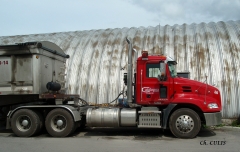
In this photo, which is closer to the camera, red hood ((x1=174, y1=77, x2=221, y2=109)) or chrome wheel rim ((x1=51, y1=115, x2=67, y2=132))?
red hood ((x1=174, y1=77, x2=221, y2=109))

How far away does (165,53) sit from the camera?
44.5ft

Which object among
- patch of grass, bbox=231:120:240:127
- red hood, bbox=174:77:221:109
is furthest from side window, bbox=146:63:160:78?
patch of grass, bbox=231:120:240:127

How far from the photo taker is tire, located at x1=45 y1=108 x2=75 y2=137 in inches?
A: 356

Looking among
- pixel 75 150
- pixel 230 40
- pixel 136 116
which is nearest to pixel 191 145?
pixel 136 116

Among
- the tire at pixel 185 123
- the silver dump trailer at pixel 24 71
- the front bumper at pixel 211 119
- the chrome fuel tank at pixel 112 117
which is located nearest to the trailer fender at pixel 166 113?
the tire at pixel 185 123

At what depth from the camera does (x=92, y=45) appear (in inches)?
597

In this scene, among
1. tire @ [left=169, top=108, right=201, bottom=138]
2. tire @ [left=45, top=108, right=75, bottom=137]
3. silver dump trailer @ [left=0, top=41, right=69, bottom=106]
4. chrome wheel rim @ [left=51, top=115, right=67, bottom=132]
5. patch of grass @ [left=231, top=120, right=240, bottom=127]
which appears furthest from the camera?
patch of grass @ [left=231, top=120, right=240, bottom=127]

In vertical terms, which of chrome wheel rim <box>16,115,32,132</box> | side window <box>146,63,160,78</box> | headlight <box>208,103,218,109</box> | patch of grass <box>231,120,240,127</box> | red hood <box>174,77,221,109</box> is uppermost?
side window <box>146,63,160,78</box>

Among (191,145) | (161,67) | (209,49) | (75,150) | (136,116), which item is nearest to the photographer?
(75,150)

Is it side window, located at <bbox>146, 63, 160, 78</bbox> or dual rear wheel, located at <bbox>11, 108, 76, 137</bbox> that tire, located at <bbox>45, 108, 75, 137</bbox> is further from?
side window, located at <bbox>146, 63, 160, 78</bbox>

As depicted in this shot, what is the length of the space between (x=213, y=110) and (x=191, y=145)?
1.71 metres

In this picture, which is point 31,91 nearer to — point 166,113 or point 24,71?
point 24,71

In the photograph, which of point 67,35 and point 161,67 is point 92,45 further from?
point 161,67

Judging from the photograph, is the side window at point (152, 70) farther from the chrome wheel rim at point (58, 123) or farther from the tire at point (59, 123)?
the chrome wheel rim at point (58, 123)
